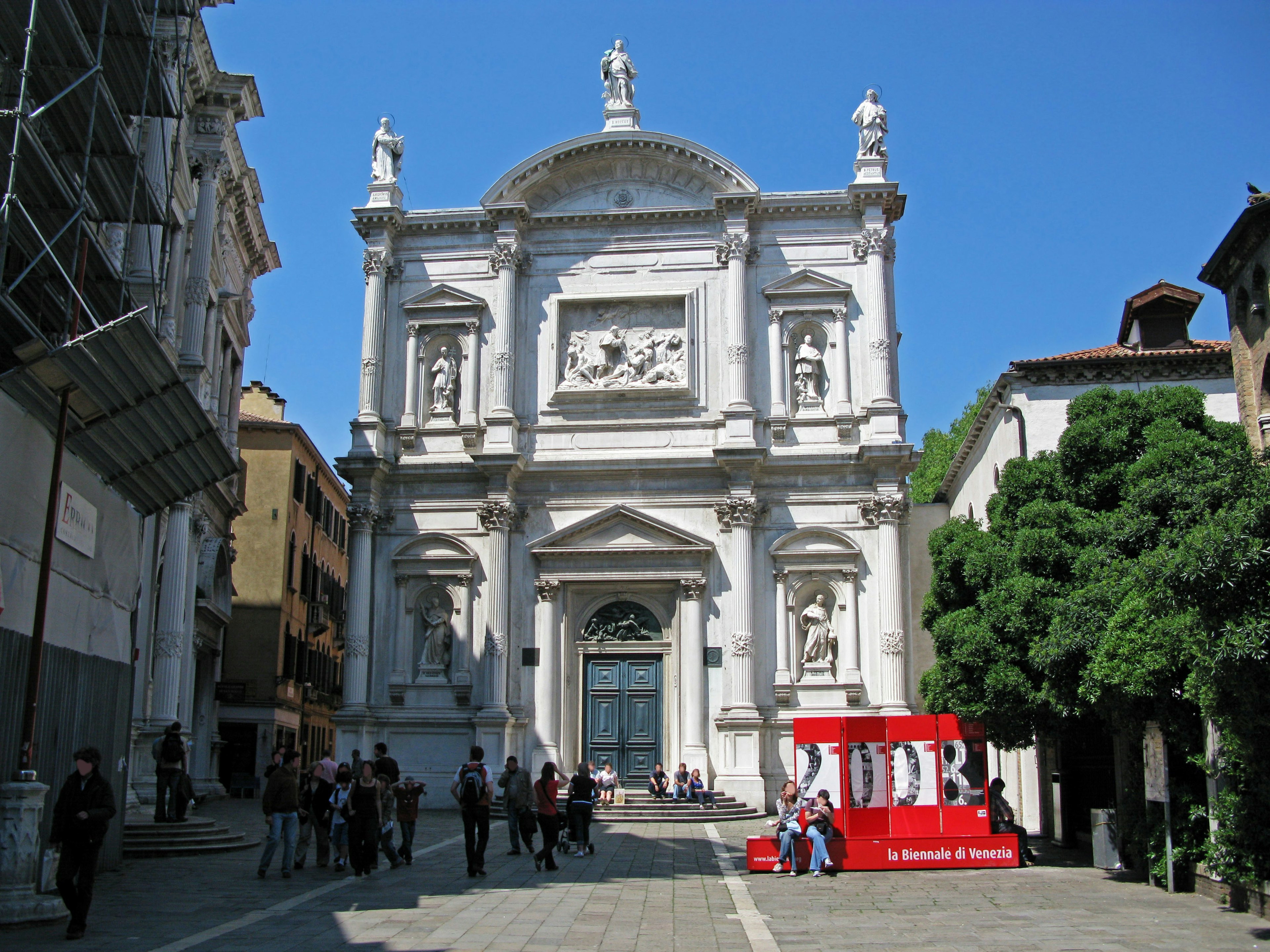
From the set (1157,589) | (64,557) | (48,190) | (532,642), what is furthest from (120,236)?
(1157,589)

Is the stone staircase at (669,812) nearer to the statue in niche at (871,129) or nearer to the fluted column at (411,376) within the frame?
the fluted column at (411,376)

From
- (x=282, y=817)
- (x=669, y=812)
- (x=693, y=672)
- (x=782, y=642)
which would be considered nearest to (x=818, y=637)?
(x=782, y=642)

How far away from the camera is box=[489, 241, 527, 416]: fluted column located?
31.0 meters

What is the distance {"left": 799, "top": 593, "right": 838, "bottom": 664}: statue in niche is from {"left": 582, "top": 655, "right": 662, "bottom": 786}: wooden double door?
364cm

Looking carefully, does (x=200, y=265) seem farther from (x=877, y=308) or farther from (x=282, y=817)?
(x=877, y=308)

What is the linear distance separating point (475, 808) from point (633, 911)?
3772 mm

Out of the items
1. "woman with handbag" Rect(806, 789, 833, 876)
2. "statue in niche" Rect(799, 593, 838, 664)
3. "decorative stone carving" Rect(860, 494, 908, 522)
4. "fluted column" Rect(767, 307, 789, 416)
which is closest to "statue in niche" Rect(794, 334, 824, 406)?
"fluted column" Rect(767, 307, 789, 416)

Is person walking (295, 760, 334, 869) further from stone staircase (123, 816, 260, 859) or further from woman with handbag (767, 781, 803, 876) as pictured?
woman with handbag (767, 781, 803, 876)

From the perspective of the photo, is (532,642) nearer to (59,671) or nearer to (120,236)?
(120,236)

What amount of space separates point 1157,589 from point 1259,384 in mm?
6104

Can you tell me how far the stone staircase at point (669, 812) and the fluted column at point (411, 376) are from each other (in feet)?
33.2

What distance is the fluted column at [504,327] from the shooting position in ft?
102

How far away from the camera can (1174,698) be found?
15.6m

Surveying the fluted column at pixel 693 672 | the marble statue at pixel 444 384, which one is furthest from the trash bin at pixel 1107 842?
the marble statue at pixel 444 384
